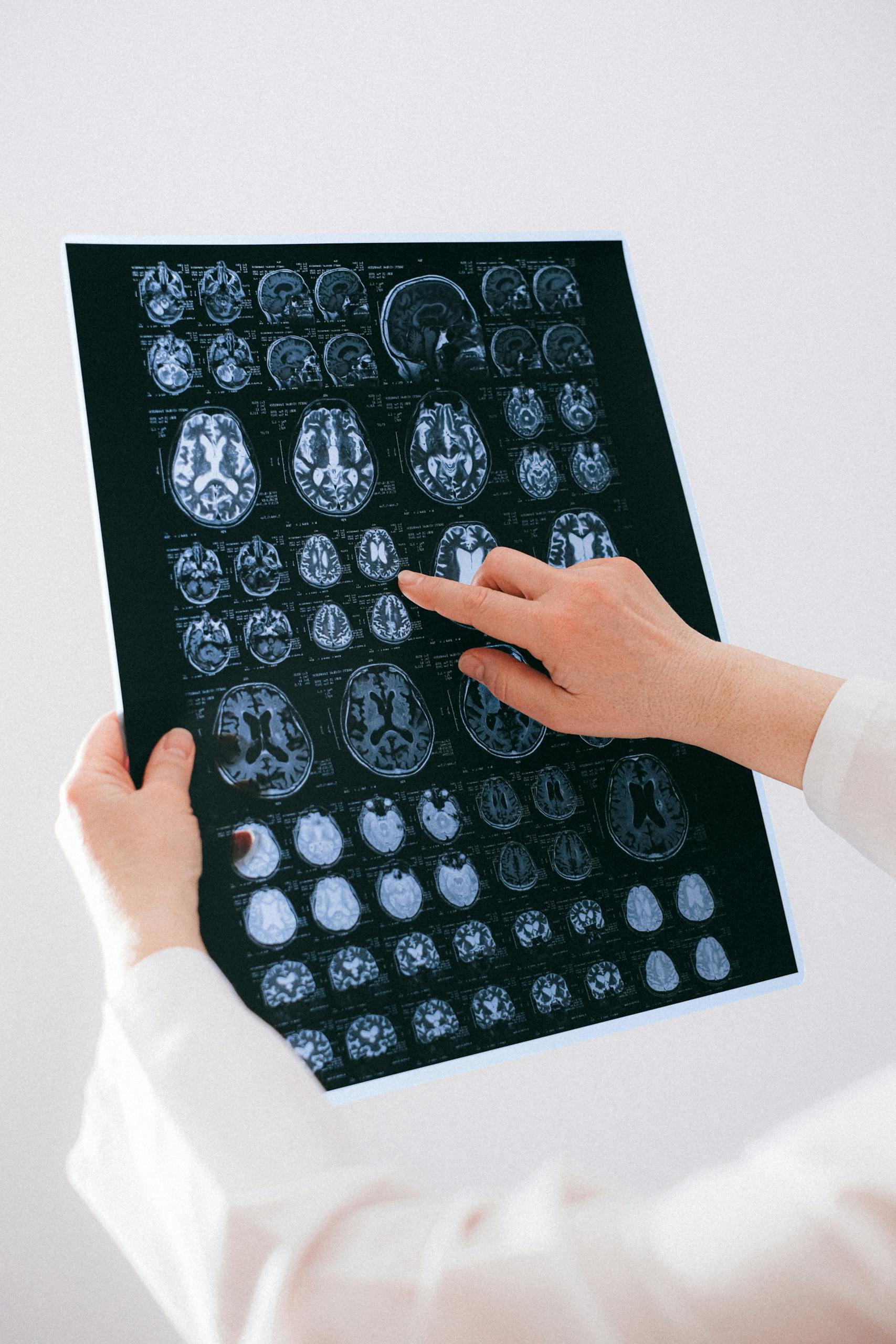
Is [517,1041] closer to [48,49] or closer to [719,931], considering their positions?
[719,931]

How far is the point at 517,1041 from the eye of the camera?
812mm

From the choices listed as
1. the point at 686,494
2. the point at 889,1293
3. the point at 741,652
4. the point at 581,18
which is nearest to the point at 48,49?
the point at 581,18

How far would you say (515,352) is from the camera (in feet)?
3.01

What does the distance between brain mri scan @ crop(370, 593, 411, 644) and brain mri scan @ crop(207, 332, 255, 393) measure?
23 centimetres

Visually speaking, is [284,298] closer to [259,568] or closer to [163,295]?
[163,295]

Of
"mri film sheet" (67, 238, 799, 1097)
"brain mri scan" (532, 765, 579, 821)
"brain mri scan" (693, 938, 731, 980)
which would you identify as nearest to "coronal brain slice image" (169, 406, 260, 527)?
"mri film sheet" (67, 238, 799, 1097)

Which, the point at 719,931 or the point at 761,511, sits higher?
the point at 761,511

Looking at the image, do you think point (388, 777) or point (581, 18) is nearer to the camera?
point (388, 777)

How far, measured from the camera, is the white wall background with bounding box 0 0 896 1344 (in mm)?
877

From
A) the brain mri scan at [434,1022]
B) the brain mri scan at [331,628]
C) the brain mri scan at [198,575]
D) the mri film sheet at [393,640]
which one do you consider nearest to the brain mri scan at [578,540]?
the mri film sheet at [393,640]

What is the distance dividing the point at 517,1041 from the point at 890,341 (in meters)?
1.07

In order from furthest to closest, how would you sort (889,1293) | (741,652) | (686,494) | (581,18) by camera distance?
(581,18), (686,494), (741,652), (889,1293)

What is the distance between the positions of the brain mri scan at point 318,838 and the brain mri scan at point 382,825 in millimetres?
24

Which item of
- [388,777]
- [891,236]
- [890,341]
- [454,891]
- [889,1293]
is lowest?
[889,1293]
